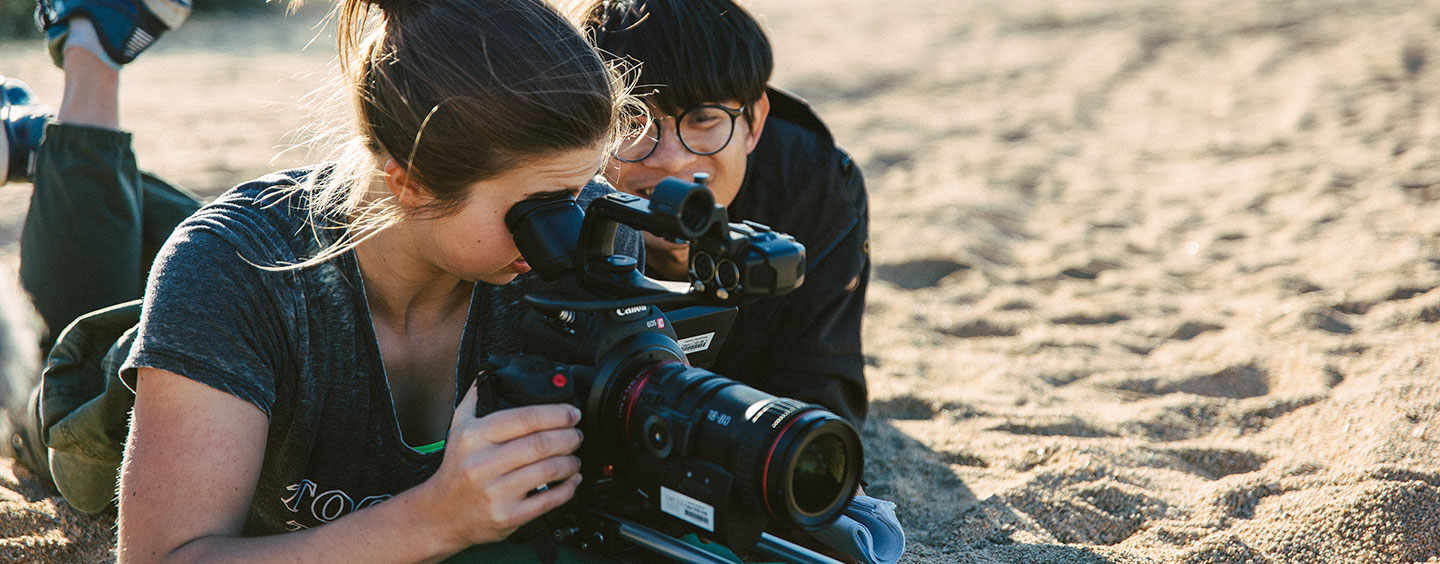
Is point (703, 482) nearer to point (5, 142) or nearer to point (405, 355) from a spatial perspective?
point (405, 355)

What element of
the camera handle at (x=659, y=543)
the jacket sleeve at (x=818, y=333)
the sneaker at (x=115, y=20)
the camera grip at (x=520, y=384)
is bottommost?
the jacket sleeve at (x=818, y=333)

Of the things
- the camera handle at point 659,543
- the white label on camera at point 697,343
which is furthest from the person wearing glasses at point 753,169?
the camera handle at point 659,543

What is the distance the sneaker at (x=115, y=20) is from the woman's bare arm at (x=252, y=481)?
4.76 ft

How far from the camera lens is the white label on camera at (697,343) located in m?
1.57

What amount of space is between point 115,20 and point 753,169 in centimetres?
145

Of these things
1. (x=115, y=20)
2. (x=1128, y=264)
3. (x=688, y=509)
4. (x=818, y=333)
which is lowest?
(x=1128, y=264)

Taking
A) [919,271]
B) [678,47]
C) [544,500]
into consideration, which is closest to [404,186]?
[544,500]

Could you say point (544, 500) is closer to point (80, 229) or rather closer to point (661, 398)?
point (661, 398)

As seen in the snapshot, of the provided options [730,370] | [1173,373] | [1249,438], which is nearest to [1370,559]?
[1249,438]

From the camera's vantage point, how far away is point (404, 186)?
145 centimetres

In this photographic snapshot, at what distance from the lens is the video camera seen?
4.06 ft

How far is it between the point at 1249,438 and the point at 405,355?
70.8 inches

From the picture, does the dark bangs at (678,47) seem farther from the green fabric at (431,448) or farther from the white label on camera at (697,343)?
the green fabric at (431,448)

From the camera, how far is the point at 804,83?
262 inches
